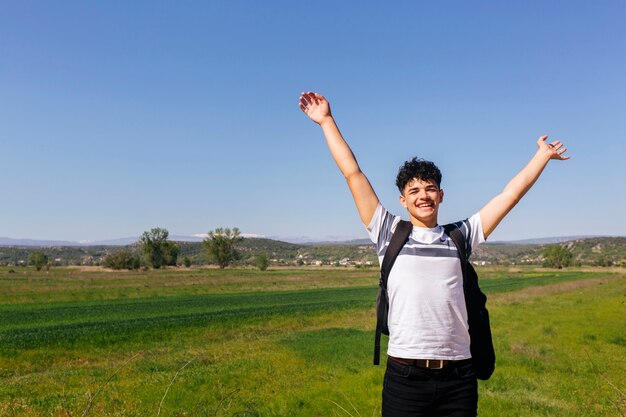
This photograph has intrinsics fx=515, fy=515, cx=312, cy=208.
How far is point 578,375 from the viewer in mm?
12062

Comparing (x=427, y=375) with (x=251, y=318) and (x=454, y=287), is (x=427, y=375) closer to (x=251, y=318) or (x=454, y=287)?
(x=454, y=287)

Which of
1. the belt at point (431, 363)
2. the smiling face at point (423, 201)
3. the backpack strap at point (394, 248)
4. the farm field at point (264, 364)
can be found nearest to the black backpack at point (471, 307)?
the backpack strap at point (394, 248)

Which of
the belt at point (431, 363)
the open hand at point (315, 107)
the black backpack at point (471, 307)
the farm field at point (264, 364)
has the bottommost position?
the farm field at point (264, 364)

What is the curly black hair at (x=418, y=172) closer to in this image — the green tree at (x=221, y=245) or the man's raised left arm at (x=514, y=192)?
the man's raised left arm at (x=514, y=192)

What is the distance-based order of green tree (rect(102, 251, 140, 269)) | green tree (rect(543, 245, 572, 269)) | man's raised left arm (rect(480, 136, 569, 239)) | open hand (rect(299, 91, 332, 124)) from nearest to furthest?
man's raised left arm (rect(480, 136, 569, 239)), open hand (rect(299, 91, 332, 124)), green tree (rect(102, 251, 140, 269)), green tree (rect(543, 245, 572, 269))

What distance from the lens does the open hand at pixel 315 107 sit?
11.9 feet

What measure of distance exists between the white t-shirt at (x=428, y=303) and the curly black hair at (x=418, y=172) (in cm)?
42

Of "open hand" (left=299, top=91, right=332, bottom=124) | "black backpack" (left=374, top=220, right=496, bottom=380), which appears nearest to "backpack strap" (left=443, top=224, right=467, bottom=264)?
"black backpack" (left=374, top=220, right=496, bottom=380)

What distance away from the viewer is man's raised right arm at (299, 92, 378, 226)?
3.29m

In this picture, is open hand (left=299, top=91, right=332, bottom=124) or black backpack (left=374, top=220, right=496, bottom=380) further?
open hand (left=299, top=91, right=332, bottom=124)

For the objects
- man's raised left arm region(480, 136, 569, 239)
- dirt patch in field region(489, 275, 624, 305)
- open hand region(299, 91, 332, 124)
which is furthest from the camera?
dirt patch in field region(489, 275, 624, 305)

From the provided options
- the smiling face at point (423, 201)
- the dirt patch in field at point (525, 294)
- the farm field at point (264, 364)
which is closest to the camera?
the smiling face at point (423, 201)

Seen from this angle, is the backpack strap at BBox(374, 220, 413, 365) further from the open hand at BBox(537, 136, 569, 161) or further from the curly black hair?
the open hand at BBox(537, 136, 569, 161)

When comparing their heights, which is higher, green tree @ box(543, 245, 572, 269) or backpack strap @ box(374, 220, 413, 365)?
backpack strap @ box(374, 220, 413, 365)
